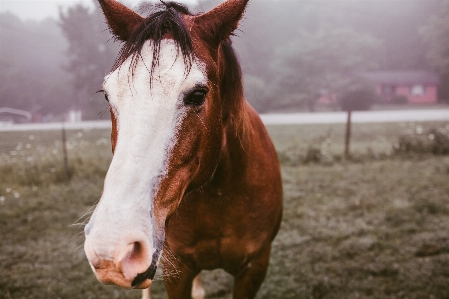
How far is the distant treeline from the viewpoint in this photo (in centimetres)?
2264

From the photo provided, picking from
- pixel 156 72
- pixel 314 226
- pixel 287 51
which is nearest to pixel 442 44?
pixel 287 51

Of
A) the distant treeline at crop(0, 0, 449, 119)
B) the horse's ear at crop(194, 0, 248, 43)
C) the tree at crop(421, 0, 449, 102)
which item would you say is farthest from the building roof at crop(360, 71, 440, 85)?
the horse's ear at crop(194, 0, 248, 43)

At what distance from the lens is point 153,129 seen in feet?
4.03

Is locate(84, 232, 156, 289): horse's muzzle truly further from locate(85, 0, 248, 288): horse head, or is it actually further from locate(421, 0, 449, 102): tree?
locate(421, 0, 449, 102): tree

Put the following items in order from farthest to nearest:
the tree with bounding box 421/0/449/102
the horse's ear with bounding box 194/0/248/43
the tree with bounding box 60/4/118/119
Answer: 1. the tree with bounding box 60/4/118/119
2. the tree with bounding box 421/0/449/102
3. the horse's ear with bounding box 194/0/248/43

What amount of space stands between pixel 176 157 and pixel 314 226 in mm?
4394

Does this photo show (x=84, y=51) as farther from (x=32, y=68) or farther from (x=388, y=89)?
(x=388, y=89)

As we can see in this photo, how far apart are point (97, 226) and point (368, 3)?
113 feet

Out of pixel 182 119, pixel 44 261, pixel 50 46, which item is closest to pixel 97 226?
pixel 182 119

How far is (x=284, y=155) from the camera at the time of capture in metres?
9.49

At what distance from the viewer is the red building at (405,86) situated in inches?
852

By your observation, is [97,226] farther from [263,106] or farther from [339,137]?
[263,106]

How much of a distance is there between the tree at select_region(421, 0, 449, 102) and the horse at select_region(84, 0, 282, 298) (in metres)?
20.4

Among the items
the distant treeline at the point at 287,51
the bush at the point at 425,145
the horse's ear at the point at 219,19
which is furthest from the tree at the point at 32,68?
the horse's ear at the point at 219,19
